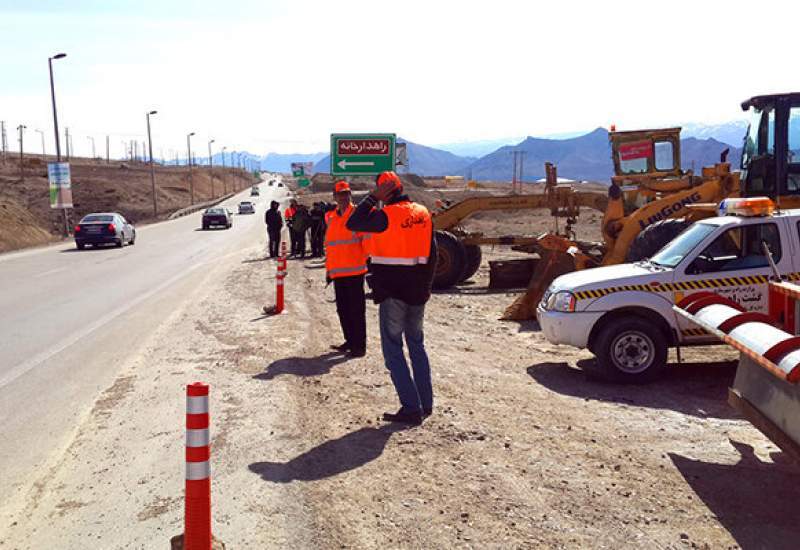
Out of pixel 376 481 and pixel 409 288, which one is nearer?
pixel 376 481

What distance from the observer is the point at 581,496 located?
5.02 meters

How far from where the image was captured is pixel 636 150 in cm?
1652

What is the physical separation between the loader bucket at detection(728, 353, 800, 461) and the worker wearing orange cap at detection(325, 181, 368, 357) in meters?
4.53

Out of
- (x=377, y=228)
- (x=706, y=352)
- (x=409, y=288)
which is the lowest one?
(x=706, y=352)

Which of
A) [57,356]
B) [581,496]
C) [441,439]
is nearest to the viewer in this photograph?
[581,496]

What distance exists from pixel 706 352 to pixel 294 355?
5124 mm

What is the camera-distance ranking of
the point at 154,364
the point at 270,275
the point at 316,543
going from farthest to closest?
the point at 270,275, the point at 154,364, the point at 316,543

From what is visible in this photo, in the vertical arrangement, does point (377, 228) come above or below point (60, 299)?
above

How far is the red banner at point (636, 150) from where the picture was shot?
1645 centimetres

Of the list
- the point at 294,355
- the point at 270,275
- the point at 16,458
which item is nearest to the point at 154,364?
the point at 294,355

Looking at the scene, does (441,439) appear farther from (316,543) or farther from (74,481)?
(74,481)

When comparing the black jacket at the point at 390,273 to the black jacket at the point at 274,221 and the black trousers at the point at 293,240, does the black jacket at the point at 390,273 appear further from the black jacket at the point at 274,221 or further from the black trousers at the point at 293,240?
the black trousers at the point at 293,240

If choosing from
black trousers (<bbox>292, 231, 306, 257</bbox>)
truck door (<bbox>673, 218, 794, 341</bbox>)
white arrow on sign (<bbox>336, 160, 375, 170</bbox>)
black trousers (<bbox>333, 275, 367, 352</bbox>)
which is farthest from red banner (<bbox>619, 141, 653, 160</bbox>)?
black trousers (<bbox>292, 231, 306, 257</bbox>)

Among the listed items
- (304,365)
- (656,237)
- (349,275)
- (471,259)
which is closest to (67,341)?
(304,365)
